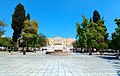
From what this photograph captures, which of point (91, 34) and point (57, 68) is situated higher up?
point (91, 34)

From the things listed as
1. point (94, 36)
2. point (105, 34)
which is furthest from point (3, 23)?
point (105, 34)

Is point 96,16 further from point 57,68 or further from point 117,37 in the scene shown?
point 57,68

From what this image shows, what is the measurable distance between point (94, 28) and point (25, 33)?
839 inches

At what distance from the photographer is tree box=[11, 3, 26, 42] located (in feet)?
239

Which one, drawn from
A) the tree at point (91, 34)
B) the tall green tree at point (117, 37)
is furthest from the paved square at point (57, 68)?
the tree at point (91, 34)

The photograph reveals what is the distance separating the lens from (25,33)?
70562mm

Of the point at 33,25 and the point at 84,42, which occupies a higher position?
the point at 33,25

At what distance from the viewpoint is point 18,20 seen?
73.2 m

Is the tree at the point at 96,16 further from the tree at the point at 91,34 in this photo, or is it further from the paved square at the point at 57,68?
the paved square at the point at 57,68

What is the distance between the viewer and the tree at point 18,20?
239 ft

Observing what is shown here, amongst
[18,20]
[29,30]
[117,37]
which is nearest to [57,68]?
[117,37]

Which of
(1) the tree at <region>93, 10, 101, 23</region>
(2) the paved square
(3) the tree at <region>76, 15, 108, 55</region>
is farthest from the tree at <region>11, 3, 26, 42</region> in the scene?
(2) the paved square

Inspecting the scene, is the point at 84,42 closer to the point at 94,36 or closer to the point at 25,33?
the point at 94,36

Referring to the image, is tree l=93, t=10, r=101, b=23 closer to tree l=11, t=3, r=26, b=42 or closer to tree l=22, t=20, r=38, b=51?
tree l=22, t=20, r=38, b=51
